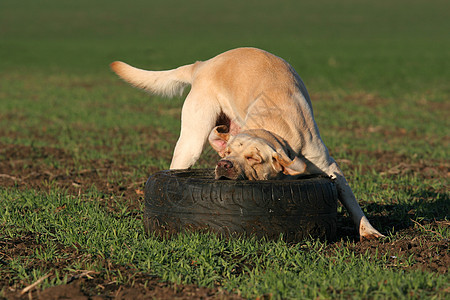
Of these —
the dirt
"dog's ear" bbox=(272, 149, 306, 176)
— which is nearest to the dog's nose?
"dog's ear" bbox=(272, 149, 306, 176)

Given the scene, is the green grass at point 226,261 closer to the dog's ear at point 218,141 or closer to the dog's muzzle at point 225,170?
the dog's muzzle at point 225,170

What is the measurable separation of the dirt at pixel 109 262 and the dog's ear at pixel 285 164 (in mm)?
667

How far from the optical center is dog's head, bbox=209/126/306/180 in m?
4.85

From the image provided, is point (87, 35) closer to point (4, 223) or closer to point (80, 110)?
point (80, 110)

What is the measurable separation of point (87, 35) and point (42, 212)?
50.4 m

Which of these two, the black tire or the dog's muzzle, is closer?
the black tire

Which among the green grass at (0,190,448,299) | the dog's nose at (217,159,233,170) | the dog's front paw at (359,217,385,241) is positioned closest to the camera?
the green grass at (0,190,448,299)

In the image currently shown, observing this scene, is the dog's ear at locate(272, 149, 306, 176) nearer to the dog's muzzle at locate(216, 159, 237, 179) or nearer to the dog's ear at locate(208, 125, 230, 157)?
the dog's muzzle at locate(216, 159, 237, 179)

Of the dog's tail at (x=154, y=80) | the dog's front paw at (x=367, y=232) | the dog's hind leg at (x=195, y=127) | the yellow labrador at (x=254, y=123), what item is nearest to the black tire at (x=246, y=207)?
the yellow labrador at (x=254, y=123)

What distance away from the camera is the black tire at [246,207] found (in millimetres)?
4586

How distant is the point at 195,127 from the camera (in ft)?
19.6

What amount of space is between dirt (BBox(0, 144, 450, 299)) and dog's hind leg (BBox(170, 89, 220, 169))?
0.74 meters

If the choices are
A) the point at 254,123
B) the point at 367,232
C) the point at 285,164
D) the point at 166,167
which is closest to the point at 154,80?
the point at 166,167

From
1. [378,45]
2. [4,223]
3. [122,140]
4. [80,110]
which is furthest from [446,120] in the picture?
[378,45]
